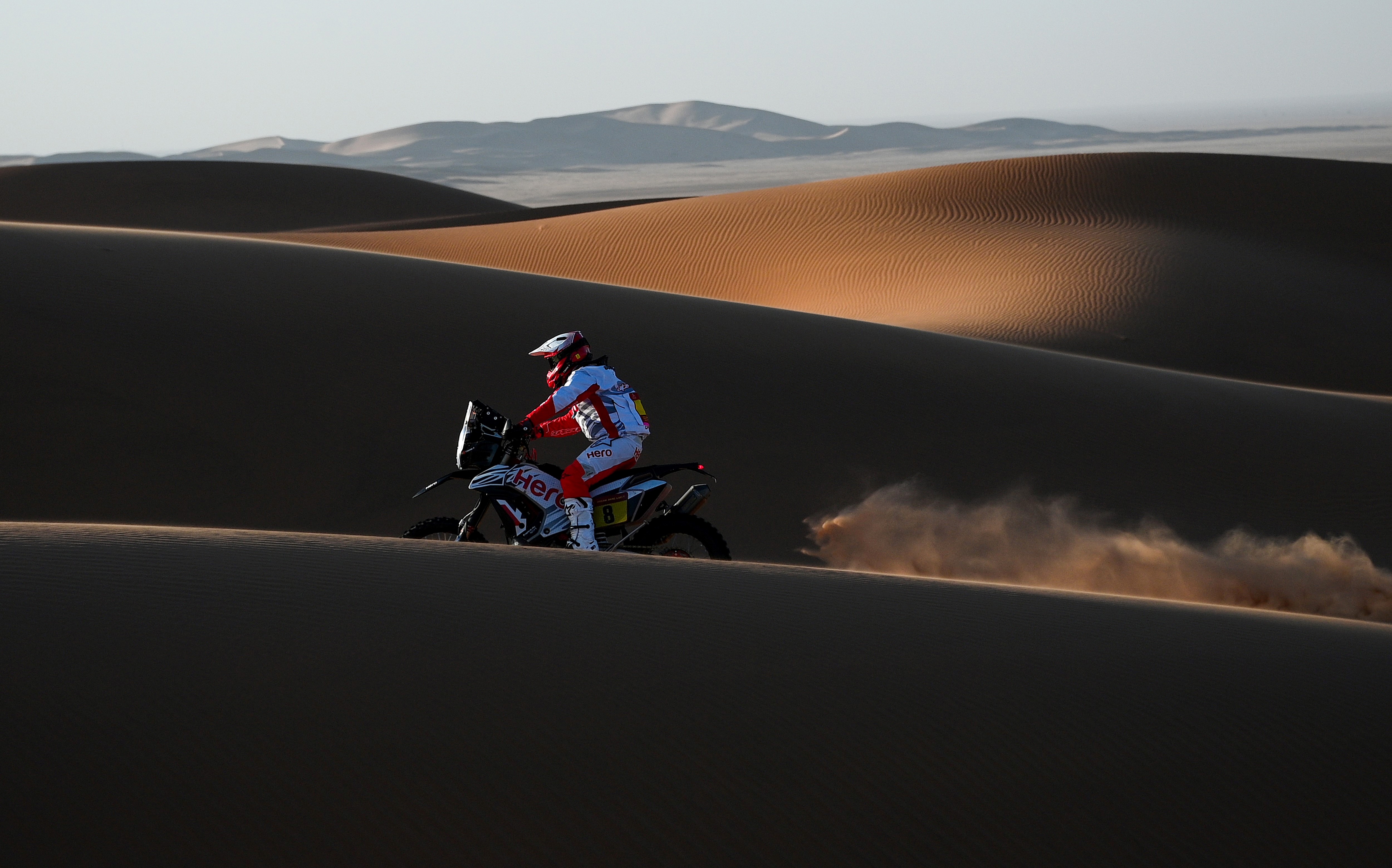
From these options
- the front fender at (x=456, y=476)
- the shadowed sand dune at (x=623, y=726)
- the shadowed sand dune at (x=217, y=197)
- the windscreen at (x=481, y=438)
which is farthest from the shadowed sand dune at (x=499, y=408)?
the shadowed sand dune at (x=217, y=197)

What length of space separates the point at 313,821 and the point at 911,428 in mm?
Result: 8748

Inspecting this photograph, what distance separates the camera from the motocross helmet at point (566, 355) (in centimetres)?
629

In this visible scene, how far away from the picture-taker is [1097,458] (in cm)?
1095

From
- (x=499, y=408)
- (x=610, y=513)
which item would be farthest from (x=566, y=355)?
(x=499, y=408)

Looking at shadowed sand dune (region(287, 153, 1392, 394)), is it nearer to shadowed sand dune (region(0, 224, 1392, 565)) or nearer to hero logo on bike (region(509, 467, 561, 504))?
shadowed sand dune (region(0, 224, 1392, 565))

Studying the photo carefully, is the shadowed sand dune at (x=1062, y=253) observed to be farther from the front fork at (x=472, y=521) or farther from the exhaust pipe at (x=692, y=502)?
the front fork at (x=472, y=521)

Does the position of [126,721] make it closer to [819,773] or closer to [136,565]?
[136,565]

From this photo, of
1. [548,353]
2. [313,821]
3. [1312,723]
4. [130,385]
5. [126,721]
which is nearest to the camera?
[313,821]

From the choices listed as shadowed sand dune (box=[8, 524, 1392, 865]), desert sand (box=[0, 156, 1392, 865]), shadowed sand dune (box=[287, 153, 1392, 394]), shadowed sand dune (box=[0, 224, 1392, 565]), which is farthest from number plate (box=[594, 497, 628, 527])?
shadowed sand dune (box=[287, 153, 1392, 394])

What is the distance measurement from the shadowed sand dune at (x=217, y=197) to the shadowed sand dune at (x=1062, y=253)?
9.84 m

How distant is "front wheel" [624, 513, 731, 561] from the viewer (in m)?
6.61

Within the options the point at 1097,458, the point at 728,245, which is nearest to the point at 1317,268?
the point at 728,245

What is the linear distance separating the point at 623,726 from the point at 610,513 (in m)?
→ 2.98

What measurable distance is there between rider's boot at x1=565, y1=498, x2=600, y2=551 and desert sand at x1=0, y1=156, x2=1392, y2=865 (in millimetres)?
788
